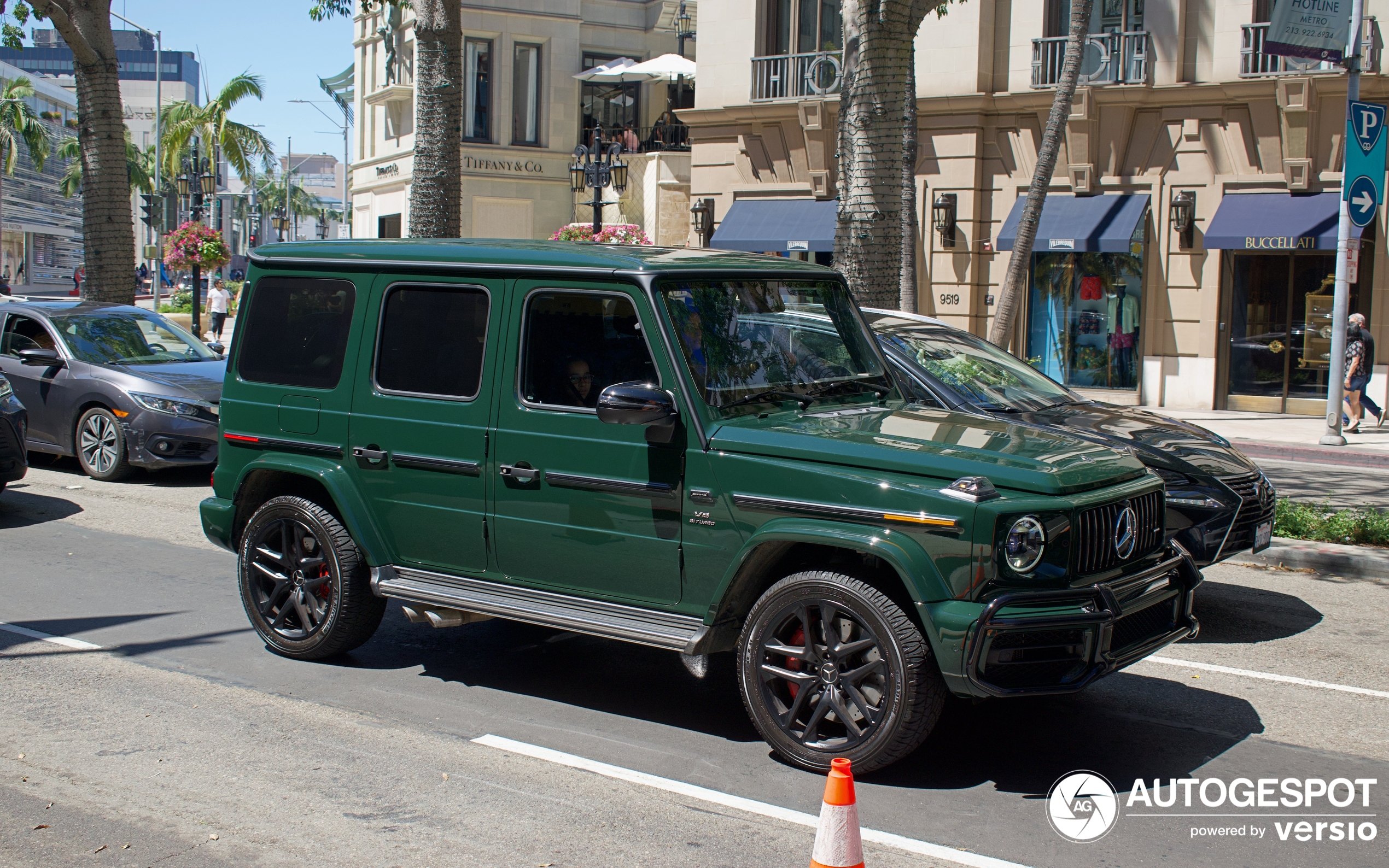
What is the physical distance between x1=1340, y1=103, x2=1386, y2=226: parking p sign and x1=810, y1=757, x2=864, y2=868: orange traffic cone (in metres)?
17.2

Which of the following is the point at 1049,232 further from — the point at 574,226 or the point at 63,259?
the point at 63,259

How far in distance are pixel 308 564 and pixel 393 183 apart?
3483cm

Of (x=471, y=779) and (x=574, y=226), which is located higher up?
(x=574, y=226)

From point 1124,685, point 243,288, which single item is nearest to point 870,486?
point 1124,685

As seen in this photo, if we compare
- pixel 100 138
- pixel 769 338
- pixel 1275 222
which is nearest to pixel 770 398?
pixel 769 338

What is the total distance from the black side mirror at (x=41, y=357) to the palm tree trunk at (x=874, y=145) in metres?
7.56

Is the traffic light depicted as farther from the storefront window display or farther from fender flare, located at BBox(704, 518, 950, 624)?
fender flare, located at BBox(704, 518, 950, 624)

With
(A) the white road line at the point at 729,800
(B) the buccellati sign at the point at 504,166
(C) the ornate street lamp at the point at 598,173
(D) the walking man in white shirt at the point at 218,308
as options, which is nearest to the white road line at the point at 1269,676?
(A) the white road line at the point at 729,800

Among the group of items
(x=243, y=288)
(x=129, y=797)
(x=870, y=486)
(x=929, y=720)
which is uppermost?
(x=243, y=288)

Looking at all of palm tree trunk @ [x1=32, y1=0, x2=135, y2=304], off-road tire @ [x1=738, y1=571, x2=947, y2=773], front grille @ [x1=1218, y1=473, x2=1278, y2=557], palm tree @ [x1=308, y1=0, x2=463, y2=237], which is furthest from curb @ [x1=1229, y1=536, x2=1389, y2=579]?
palm tree trunk @ [x1=32, y1=0, x2=135, y2=304]

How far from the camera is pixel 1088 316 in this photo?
23344 mm

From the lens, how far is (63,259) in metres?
124

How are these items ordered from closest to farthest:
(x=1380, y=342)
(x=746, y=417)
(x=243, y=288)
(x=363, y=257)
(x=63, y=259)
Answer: (x=746, y=417), (x=363, y=257), (x=243, y=288), (x=1380, y=342), (x=63, y=259)

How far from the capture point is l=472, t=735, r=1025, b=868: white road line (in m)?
4.15
